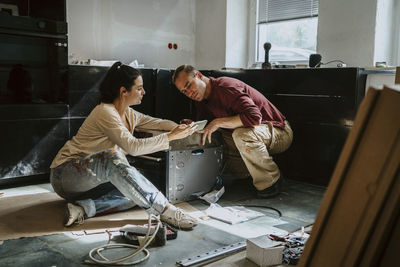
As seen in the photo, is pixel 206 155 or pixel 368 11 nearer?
pixel 206 155

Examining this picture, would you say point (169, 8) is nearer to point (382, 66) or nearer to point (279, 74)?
point (279, 74)

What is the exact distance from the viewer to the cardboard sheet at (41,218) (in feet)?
7.37

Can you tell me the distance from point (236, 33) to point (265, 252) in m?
3.20

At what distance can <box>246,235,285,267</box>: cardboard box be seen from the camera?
5.89 ft

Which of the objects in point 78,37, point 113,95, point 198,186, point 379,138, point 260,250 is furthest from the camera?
point 78,37

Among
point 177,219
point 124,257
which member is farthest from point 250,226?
point 124,257

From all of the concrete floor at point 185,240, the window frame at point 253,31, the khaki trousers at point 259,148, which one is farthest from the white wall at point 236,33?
the concrete floor at point 185,240

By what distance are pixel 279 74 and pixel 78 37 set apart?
75.8 inches

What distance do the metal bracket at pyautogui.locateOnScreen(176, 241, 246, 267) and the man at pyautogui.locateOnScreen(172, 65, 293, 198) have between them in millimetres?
962

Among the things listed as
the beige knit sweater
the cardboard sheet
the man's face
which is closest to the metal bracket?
the cardboard sheet

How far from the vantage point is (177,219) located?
2.29 m

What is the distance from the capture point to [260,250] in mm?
1800

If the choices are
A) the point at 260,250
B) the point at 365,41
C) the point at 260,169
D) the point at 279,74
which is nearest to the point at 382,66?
the point at 365,41

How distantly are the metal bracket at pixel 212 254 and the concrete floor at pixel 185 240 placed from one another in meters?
0.05
